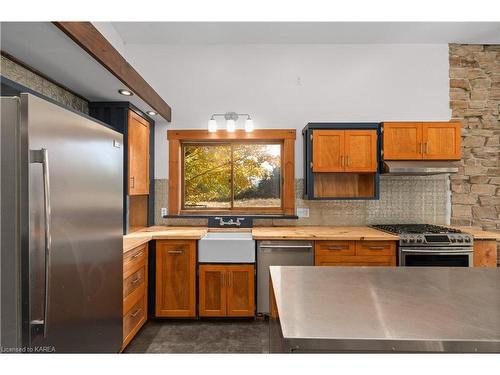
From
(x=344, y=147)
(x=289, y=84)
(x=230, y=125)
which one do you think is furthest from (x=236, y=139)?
(x=344, y=147)

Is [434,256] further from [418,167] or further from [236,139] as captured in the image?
[236,139]

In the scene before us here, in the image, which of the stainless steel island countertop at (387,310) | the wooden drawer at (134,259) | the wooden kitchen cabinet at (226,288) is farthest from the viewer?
the wooden kitchen cabinet at (226,288)

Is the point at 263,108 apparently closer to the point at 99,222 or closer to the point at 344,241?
the point at 344,241

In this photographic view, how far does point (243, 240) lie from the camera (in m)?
2.84

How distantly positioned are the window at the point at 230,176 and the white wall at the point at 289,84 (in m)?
0.31

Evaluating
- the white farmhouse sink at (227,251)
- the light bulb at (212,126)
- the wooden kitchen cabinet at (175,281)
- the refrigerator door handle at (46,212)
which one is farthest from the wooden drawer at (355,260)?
the refrigerator door handle at (46,212)

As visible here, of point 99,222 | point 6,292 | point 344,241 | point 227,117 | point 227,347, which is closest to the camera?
point 6,292

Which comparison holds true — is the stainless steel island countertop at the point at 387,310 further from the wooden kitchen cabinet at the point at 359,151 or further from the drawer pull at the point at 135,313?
the wooden kitchen cabinet at the point at 359,151

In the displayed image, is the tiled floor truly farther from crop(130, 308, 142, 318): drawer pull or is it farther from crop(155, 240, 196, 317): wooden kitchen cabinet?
crop(130, 308, 142, 318): drawer pull

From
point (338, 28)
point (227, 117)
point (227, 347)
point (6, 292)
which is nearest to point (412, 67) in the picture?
point (338, 28)

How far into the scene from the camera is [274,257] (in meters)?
2.86

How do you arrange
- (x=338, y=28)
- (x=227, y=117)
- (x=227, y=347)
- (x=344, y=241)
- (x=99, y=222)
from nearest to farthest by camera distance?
(x=99, y=222) → (x=227, y=347) → (x=344, y=241) → (x=338, y=28) → (x=227, y=117)

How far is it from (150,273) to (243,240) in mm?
962

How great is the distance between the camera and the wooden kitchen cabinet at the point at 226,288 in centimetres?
282
